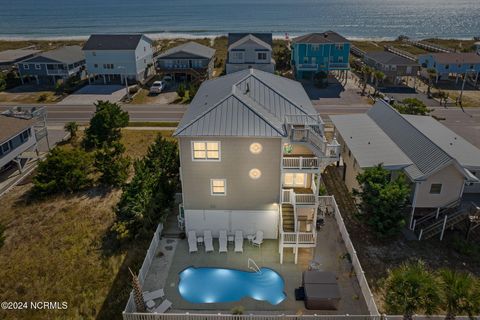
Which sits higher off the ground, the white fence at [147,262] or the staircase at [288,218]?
the staircase at [288,218]

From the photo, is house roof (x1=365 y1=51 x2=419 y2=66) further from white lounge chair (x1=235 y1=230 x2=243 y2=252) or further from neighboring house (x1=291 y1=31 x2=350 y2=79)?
white lounge chair (x1=235 y1=230 x2=243 y2=252)

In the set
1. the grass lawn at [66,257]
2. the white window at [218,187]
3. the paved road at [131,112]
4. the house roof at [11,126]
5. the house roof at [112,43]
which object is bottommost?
the grass lawn at [66,257]

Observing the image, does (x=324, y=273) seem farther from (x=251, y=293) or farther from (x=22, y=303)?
(x=22, y=303)

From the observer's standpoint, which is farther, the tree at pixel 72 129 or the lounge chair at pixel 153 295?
the tree at pixel 72 129

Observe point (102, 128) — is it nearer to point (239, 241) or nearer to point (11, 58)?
point (239, 241)

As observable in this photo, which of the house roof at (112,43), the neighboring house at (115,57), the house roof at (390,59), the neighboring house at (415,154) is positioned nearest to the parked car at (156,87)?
the neighboring house at (115,57)

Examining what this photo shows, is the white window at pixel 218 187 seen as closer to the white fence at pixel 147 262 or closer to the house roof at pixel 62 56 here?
the white fence at pixel 147 262

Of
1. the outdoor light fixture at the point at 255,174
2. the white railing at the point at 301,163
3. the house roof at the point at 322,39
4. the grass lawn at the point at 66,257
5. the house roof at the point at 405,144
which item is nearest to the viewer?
the grass lawn at the point at 66,257

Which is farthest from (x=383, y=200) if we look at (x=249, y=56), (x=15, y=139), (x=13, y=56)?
(x=13, y=56)
